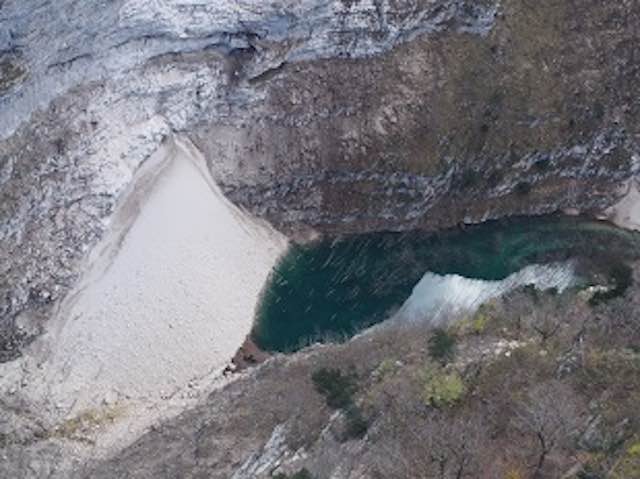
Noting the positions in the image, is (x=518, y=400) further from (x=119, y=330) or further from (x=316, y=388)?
(x=119, y=330)

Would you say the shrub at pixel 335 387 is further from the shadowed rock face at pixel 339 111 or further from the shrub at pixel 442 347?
the shadowed rock face at pixel 339 111

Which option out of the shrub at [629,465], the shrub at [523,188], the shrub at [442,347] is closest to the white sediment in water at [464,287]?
the shrub at [523,188]

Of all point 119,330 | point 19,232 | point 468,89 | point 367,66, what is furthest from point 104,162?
point 468,89

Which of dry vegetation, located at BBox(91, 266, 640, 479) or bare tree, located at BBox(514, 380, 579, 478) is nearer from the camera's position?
bare tree, located at BBox(514, 380, 579, 478)

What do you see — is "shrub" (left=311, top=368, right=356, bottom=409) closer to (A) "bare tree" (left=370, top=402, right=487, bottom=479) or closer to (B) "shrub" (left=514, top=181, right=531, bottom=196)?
(A) "bare tree" (left=370, top=402, right=487, bottom=479)

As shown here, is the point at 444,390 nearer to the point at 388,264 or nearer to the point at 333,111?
the point at 388,264

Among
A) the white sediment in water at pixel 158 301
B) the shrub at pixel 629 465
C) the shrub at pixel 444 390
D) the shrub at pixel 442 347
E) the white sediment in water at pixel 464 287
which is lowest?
the white sediment in water at pixel 464 287

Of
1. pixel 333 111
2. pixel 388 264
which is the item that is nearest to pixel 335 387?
pixel 388 264

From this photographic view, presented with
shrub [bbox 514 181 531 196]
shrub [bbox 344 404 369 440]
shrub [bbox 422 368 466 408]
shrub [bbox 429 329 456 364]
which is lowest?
shrub [bbox 514 181 531 196]

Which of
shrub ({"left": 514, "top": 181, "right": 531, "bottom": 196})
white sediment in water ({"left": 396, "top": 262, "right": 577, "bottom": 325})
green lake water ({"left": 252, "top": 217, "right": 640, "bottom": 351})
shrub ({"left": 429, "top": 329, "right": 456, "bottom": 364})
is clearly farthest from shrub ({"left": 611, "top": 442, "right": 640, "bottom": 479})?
shrub ({"left": 514, "top": 181, "right": 531, "bottom": 196})
